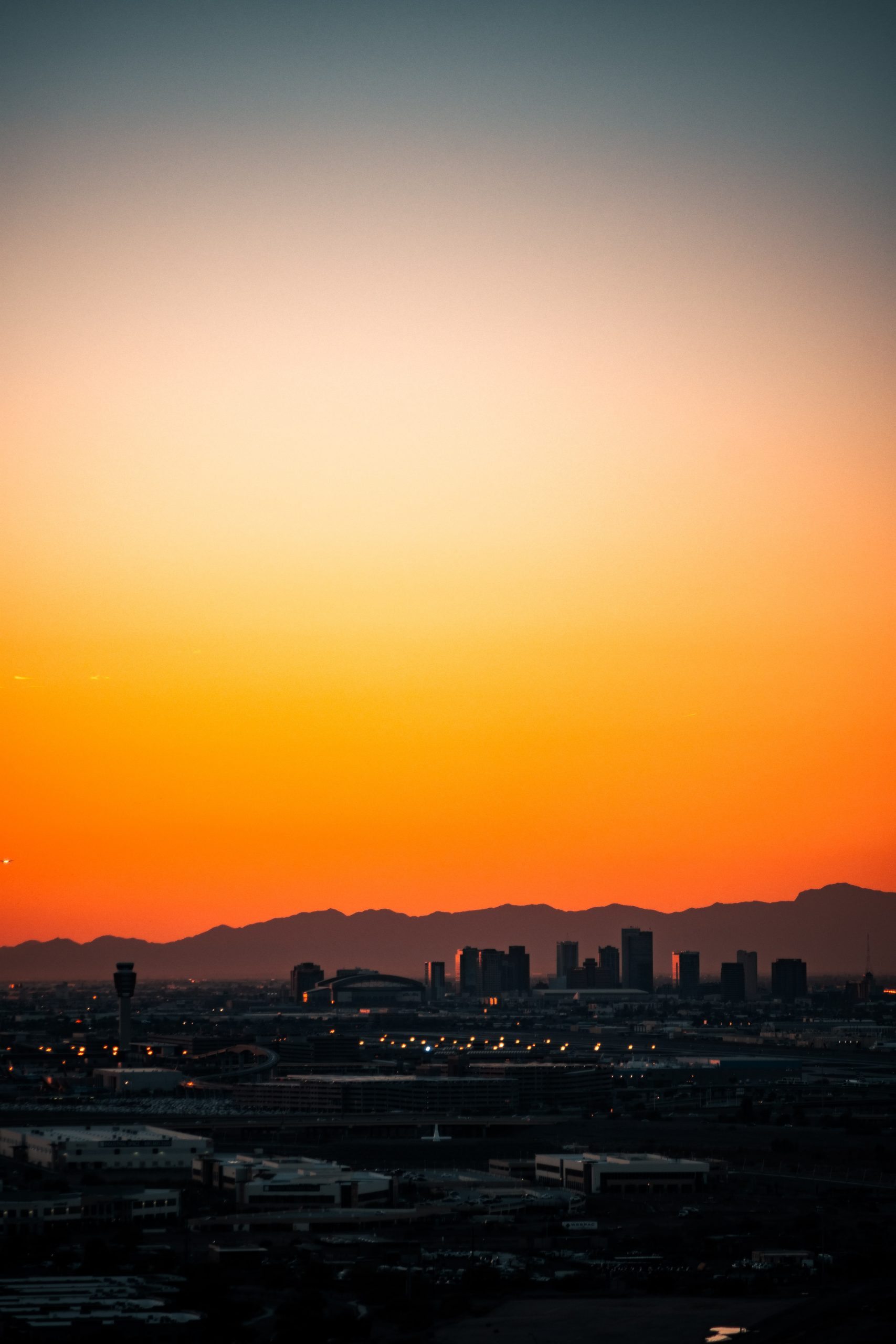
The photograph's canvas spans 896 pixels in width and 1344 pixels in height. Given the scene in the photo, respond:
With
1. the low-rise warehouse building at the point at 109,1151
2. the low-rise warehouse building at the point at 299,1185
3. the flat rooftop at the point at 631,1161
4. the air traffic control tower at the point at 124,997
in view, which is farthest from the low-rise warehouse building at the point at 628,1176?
the air traffic control tower at the point at 124,997

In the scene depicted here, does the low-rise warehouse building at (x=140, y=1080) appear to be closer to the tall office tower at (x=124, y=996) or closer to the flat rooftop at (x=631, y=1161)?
the tall office tower at (x=124, y=996)

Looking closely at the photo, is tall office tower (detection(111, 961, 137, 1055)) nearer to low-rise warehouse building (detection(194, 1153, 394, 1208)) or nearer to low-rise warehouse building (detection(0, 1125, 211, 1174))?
low-rise warehouse building (detection(0, 1125, 211, 1174))

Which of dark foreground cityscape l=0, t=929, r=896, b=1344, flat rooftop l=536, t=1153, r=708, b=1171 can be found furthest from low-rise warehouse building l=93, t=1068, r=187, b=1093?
flat rooftop l=536, t=1153, r=708, b=1171

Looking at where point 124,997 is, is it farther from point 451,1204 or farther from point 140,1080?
point 451,1204

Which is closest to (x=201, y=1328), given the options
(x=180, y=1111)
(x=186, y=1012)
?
(x=180, y=1111)

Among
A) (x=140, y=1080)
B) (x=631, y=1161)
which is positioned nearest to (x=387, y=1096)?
(x=140, y=1080)

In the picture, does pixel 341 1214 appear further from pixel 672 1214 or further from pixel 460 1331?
pixel 460 1331
